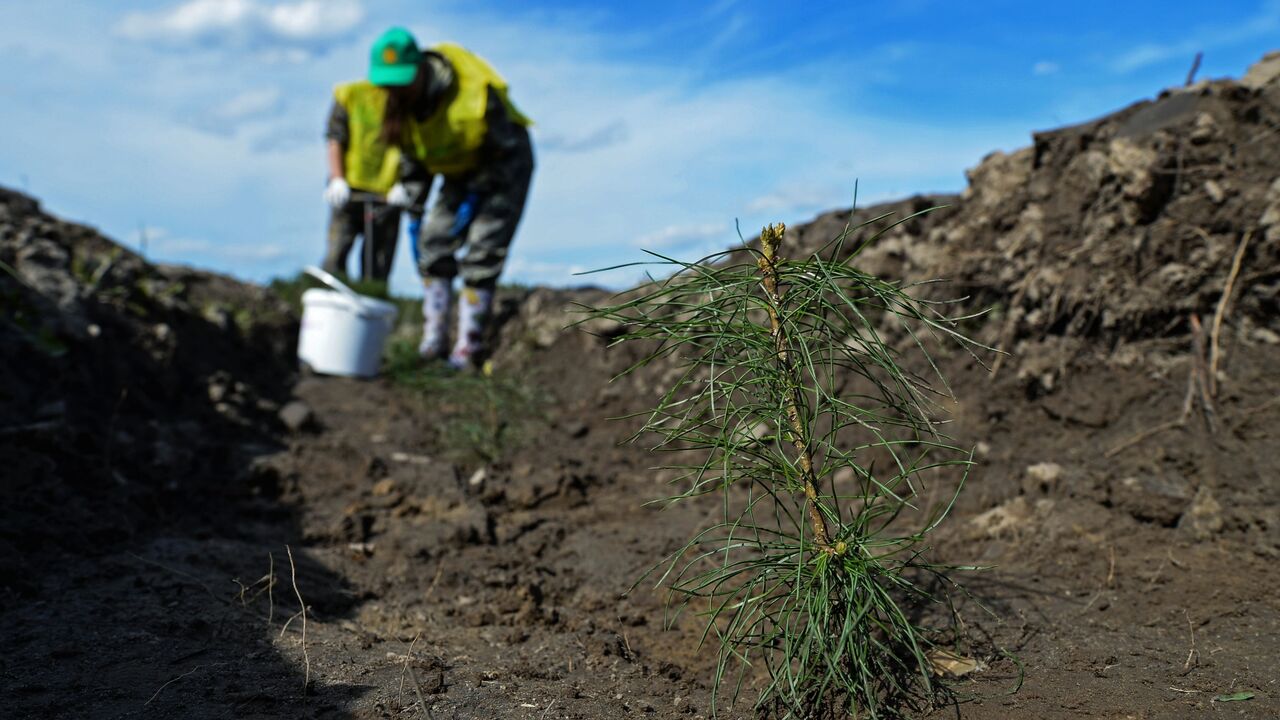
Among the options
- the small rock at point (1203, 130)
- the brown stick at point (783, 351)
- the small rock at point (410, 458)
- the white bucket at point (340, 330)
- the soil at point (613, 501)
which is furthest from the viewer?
the white bucket at point (340, 330)

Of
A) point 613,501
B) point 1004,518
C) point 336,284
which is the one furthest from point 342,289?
point 1004,518

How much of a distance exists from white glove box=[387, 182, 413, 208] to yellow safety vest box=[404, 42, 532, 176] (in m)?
0.34

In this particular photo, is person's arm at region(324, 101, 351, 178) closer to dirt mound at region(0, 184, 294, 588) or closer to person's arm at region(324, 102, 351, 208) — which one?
person's arm at region(324, 102, 351, 208)

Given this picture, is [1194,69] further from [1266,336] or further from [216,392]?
[216,392]

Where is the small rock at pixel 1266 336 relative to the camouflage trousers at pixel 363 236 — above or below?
below

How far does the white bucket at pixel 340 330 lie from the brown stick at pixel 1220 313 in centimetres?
502

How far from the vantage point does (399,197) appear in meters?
6.60

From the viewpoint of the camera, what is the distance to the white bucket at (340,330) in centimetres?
611

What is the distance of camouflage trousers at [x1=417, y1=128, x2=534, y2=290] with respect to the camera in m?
6.35

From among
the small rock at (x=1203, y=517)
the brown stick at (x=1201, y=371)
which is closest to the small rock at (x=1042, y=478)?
the small rock at (x=1203, y=517)

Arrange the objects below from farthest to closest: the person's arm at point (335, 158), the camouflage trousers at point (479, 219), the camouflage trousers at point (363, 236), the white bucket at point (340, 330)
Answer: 1. the camouflage trousers at point (363, 236)
2. the person's arm at point (335, 158)
3. the camouflage trousers at point (479, 219)
4. the white bucket at point (340, 330)

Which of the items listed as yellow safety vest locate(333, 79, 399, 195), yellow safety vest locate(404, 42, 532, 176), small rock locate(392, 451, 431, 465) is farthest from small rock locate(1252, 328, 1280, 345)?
yellow safety vest locate(333, 79, 399, 195)

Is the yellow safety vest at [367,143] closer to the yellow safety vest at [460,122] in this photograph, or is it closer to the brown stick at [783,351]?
the yellow safety vest at [460,122]

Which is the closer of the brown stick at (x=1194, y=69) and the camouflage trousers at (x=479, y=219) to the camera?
the brown stick at (x=1194, y=69)
